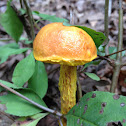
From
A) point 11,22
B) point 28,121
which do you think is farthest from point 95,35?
point 11,22

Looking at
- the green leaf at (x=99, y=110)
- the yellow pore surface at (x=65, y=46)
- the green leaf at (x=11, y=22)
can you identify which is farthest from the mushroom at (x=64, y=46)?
the green leaf at (x=11, y=22)

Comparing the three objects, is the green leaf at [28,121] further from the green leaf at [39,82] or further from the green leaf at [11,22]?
the green leaf at [11,22]

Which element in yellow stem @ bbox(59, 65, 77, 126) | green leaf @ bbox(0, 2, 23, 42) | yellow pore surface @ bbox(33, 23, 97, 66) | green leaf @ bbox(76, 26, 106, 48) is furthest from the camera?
green leaf @ bbox(0, 2, 23, 42)

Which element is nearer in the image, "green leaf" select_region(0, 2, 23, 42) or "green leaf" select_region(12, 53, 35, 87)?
"green leaf" select_region(12, 53, 35, 87)

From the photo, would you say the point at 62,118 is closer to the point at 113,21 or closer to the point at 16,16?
the point at 16,16

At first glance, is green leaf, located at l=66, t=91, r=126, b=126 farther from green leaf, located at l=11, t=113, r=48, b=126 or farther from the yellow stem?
green leaf, located at l=11, t=113, r=48, b=126

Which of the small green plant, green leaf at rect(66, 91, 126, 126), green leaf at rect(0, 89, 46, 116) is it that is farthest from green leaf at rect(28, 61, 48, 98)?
green leaf at rect(66, 91, 126, 126)
